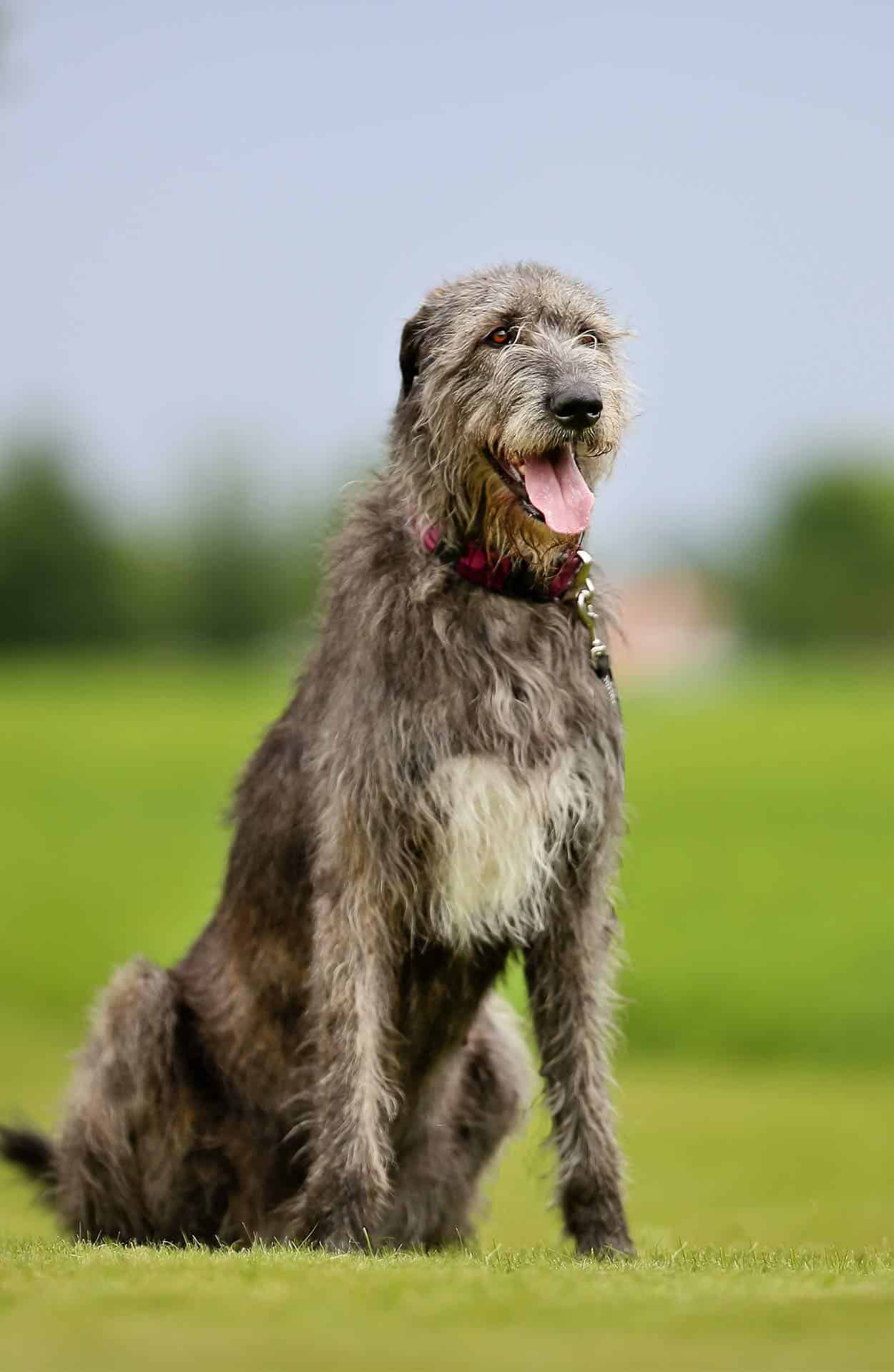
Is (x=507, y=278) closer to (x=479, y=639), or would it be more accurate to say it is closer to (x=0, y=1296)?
(x=479, y=639)

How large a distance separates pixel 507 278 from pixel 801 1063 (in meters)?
9.35

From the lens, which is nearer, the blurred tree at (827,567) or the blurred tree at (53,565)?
the blurred tree at (53,565)

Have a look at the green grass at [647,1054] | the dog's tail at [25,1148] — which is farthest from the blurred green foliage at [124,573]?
the dog's tail at [25,1148]

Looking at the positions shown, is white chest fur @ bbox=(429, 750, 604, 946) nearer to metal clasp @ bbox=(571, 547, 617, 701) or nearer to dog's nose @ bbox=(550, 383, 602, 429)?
metal clasp @ bbox=(571, 547, 617, 701)

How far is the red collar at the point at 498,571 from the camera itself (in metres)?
6.05

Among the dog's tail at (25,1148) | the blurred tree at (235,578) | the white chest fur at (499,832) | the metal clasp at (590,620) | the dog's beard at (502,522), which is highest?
the dog's beard at (502,522)

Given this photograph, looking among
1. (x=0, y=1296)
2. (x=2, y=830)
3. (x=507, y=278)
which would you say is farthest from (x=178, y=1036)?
(x=2, y=830)

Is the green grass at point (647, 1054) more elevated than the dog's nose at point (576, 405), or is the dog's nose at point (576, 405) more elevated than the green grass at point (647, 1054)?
the dog's nose at point (576, 405)

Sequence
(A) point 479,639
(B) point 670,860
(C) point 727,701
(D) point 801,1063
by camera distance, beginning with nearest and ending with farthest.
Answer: (A) point 479,639, (D) point 801,1063, (B) point 670,860, (C) point 727,701

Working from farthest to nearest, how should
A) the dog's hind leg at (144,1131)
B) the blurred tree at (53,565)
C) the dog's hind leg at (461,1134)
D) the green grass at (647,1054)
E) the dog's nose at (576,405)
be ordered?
the blurred tree at (53,565) < the dog's hind leg at (461,1134) < the dog's hind leg at (144,1131) < the dog's nose at (576,405) < the green grass at (647,1054)

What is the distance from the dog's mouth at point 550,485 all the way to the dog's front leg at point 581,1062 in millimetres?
1225

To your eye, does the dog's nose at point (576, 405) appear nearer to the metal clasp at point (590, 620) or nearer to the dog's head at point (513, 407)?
the dog's head at point (513, 407)

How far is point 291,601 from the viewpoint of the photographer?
234 feet

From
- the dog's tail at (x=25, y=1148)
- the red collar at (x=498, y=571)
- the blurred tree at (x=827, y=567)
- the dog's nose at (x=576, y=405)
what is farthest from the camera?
the blurred tree at (x=827, y=567)
